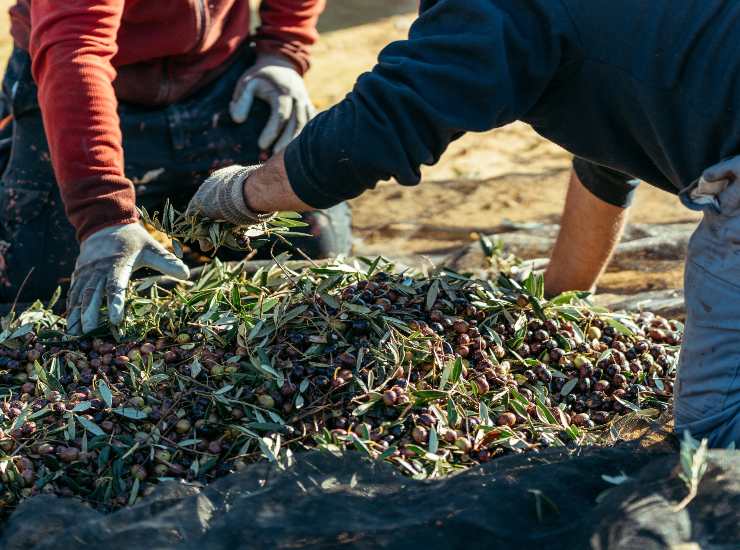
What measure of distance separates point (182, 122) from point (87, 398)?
1340 millimetres

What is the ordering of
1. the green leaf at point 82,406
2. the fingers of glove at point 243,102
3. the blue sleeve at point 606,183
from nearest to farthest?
1. the green leaf at point 82,406
2. the blue sleeve at point 606,183
3. the fingers of glove at point 243,102

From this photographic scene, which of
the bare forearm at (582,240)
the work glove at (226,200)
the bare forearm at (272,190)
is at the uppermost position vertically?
the bare forearm at (272,190)

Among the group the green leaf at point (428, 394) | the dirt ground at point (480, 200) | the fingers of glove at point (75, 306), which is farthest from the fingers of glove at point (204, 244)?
the dirt ground at point (480, 200)

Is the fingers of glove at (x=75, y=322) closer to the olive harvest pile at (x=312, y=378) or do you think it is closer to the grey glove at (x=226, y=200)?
the olive harvest pile at (x=312, y=378)

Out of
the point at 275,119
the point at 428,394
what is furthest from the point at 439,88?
the point at 275,119

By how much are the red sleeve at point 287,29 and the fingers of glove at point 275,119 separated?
228mm

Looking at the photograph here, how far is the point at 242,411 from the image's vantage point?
1891mm

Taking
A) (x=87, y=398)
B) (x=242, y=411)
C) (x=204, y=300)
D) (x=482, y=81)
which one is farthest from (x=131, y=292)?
(x=482, y=81)

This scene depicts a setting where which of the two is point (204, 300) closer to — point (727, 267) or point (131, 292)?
point (131, 292)

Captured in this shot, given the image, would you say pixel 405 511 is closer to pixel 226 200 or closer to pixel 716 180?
pixel 716 180

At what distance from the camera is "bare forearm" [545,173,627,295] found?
9.29 ft

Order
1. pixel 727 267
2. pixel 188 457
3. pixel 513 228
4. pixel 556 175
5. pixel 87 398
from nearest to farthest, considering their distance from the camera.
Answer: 1. pixel 727 267
2. pixel 188 457
3. pixel 87 398
4. pixel 513 228
5. pixel 556 175

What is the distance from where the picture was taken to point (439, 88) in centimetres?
170

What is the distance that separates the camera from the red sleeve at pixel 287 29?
3.27 metres
